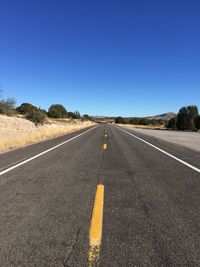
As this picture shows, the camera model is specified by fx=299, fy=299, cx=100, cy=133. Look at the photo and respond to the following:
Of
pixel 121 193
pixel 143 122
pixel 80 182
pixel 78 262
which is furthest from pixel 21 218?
pixel 143 122

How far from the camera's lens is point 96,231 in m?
4.41

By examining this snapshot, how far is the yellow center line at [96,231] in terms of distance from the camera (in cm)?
358

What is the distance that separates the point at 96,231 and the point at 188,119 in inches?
3157

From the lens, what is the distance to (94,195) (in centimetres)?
651

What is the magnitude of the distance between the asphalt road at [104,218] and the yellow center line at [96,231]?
33 mm

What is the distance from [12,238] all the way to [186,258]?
2.33 m

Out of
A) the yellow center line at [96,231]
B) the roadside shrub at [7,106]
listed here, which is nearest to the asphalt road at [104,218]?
the yellow center line at [96,231]

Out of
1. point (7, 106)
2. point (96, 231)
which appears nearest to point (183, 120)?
point (7, 106)

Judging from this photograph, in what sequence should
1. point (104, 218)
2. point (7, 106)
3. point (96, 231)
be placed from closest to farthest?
point (96, 231) → point (104, 218) → point (7, 106)

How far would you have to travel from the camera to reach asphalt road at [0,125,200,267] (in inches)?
144

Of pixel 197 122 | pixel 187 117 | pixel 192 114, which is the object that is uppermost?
pixel 192 114

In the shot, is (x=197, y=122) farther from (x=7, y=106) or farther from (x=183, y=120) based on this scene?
(x=7, y=106)

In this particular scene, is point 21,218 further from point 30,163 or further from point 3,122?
point 3,122

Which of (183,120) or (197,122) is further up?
(183,120)
